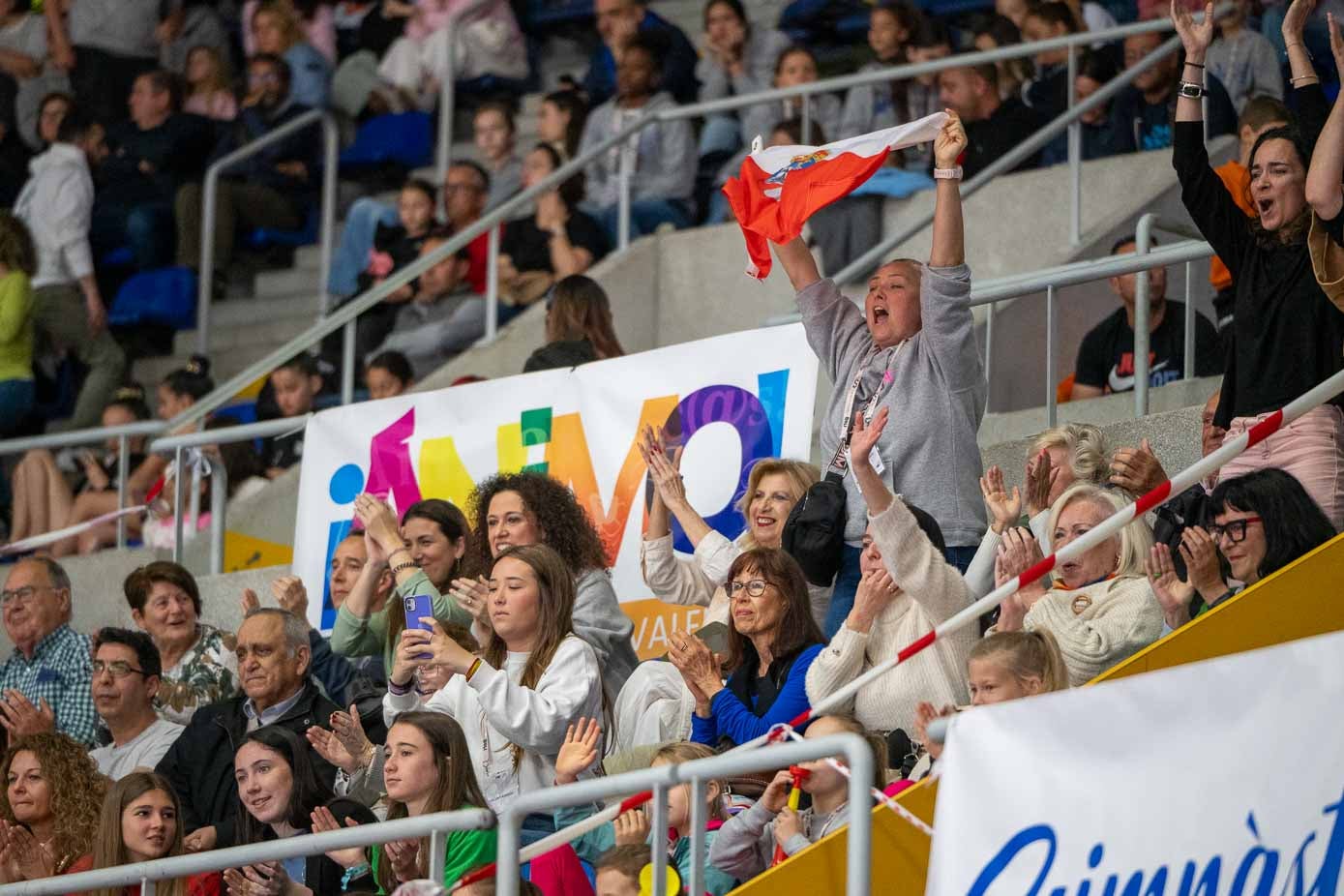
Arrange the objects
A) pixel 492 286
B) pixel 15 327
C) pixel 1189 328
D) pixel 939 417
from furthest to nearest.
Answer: pixel 15 327, pixel 492 286, pixel 1189 328, pixel 939 417

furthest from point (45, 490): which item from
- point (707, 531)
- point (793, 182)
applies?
point (793, 182)

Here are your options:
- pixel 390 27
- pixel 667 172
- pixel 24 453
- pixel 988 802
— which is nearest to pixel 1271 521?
pixel 988 802

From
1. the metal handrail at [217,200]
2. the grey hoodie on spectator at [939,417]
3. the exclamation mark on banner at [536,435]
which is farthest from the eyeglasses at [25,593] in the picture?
the metal handrail at [217,200]

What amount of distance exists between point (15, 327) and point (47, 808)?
5280mm

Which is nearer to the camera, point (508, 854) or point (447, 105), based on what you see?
point (508, 854)

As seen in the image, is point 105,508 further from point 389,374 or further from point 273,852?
point 273,852

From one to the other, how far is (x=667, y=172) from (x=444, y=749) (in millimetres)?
6467

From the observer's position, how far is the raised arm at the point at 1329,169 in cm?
709

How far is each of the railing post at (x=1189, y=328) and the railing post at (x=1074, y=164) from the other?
5.74 ft

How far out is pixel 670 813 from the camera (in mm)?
6414

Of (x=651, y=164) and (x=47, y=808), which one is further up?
(x=651, y=164)

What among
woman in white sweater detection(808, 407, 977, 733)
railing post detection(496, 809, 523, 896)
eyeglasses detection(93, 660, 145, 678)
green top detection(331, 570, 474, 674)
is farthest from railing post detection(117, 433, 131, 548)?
railing post detection(496, 809, 523, 896)

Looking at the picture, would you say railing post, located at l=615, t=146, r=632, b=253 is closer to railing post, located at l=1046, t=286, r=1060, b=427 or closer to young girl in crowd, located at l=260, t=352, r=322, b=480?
young girl in crowd, located at l=260, t=352, r=322, b=480

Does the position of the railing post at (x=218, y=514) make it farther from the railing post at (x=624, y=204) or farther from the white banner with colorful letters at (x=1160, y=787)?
the white banner with colorful letters at (x=1160, y=787)
